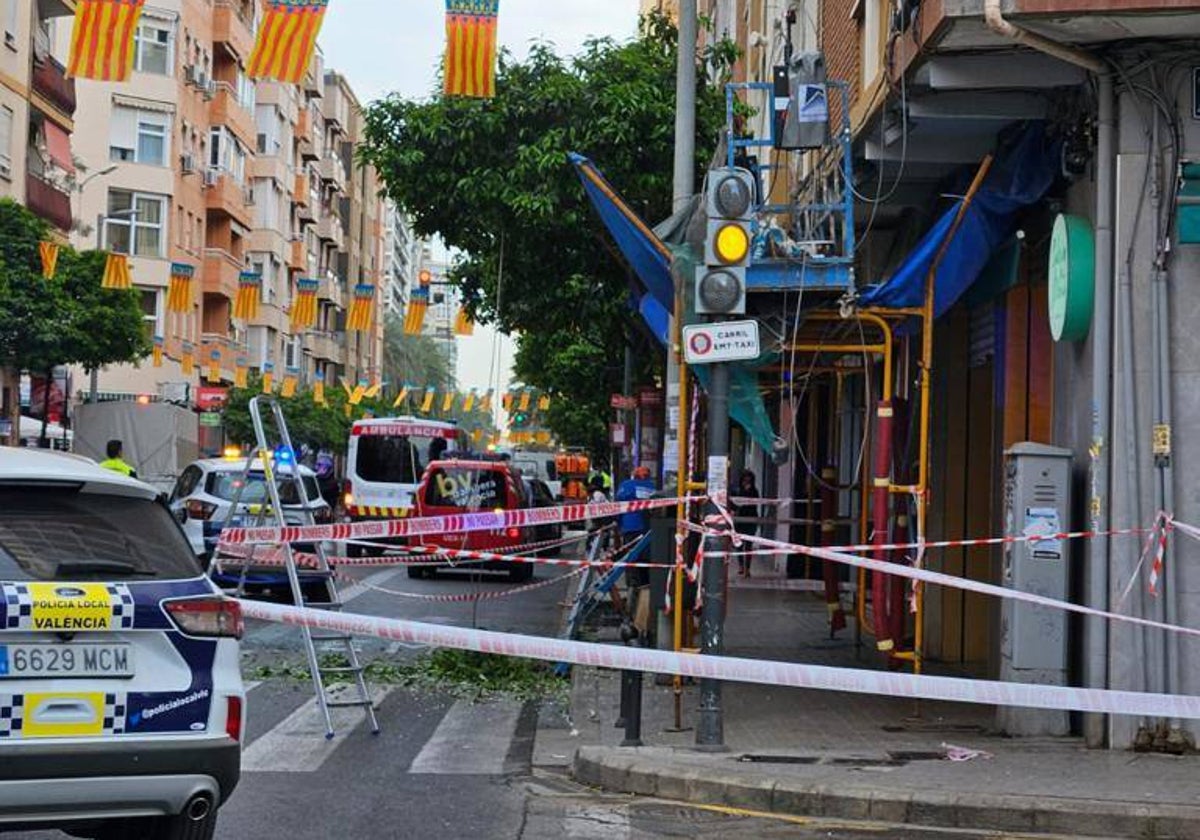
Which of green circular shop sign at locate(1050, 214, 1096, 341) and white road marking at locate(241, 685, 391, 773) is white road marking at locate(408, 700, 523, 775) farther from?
green circular shop sign at locate(1050, 214, 1096, 341)

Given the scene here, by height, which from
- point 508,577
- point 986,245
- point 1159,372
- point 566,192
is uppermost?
point 566,192

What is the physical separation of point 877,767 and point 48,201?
39659mm

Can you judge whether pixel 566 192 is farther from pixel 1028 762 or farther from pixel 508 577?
pixel 1028 762

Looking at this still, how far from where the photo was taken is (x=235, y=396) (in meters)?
66.9

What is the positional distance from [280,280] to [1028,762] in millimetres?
73969

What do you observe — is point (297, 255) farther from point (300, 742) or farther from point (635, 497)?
point (300, 742)

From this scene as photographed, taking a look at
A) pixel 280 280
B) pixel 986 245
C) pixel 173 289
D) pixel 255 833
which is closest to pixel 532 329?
pixel 986 245

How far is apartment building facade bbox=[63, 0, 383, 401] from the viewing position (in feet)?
195

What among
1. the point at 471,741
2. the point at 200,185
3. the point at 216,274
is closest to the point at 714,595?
the point at 471,741

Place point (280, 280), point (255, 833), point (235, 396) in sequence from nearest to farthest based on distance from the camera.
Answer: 1. point (255, 833)
2. point (235, 396)
3. point (280, 280)

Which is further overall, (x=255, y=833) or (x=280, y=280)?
(x=280, y=280)

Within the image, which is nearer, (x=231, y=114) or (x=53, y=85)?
(x=53, y=85)

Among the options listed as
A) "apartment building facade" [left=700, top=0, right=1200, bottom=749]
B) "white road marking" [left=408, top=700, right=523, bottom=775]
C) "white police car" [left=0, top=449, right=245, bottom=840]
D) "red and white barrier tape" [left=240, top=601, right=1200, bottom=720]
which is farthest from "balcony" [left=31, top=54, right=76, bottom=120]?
"white police car" [left=0, top=449, right=245, bottom=840]

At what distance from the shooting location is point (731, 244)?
1082 cm
